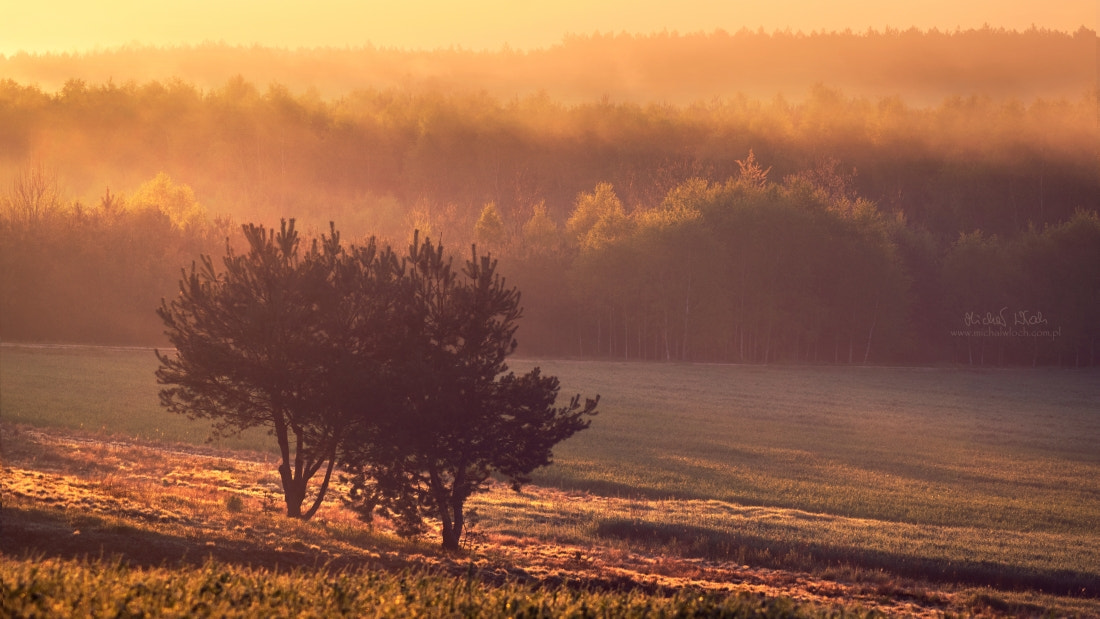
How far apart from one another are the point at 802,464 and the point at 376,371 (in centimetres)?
2943

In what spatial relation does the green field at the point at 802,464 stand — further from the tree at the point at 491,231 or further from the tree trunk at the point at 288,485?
the tree at the point at 491,231

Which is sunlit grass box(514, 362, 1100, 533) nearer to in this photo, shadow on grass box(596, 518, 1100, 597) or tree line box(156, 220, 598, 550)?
shadow on grass box(596, 518, 1100, 597)

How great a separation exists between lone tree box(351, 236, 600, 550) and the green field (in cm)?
475

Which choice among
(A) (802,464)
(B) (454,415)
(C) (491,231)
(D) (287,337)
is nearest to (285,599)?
(B) (454,415)

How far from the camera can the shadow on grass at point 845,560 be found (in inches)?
1164

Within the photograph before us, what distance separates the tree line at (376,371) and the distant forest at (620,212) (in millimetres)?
49786

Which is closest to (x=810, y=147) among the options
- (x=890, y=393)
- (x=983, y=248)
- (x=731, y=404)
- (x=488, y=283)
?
(x=983, y=248)

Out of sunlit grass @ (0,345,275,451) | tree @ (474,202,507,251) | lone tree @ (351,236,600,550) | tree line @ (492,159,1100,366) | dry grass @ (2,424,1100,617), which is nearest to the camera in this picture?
dry grass @ (2,424,1100,617)

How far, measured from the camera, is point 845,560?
31.2 metres

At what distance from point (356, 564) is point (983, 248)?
4885 inches

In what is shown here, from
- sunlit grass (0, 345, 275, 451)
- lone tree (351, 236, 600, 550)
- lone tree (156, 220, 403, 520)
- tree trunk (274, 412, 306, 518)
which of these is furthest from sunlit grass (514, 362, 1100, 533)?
sunlit grass (0, 345, 275, 451)

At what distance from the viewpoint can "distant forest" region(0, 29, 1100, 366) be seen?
363 ft

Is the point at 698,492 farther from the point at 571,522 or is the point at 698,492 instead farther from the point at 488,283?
the point at 488,283

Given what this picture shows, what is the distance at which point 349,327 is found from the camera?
3158 centimetres
